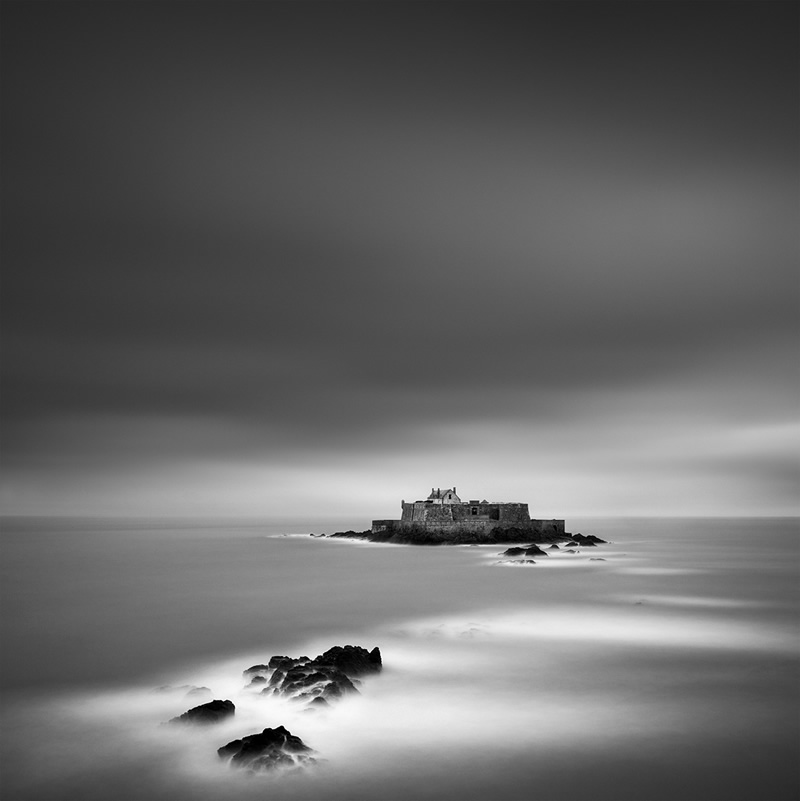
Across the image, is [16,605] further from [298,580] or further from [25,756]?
[25,756]

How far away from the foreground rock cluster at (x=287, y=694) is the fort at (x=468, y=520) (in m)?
47.4

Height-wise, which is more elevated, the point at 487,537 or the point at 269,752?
the point at 487,537

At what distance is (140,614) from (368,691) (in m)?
14.8

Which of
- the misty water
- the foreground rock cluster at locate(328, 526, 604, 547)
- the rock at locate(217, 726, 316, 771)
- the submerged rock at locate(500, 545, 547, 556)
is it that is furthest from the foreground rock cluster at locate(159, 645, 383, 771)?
the foreground rock cluster at locate(328, 526, 604, 547)

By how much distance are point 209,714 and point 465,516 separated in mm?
52715

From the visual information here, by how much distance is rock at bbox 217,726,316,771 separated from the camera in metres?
8.78

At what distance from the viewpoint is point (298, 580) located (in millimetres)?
35406

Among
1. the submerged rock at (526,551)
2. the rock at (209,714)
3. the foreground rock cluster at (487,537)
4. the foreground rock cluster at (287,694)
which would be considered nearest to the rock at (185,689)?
the foreground rock cluster at (287,694)

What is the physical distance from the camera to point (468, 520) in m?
62.3

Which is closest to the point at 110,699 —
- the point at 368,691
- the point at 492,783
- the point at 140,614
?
the point at 368,691

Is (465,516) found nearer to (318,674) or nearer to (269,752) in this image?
(318,674)

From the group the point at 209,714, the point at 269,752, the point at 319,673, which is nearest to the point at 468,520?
the point at 319,673

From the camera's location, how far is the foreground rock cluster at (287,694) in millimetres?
8898

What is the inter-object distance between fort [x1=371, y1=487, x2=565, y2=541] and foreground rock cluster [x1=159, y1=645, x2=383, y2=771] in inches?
1865
